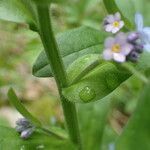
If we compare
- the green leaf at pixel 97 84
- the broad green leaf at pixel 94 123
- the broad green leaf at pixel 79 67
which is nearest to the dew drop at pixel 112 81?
the green leaf at pixel 97 84

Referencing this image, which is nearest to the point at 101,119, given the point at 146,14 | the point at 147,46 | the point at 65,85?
the point at 65,85

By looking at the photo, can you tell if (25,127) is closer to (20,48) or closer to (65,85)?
(65,85)

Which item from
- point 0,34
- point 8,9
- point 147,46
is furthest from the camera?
point 0,34

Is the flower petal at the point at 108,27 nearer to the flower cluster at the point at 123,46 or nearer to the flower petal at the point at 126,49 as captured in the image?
the flower cluster at the point at 123,46

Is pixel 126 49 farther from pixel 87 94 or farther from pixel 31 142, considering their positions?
pixel 31 142

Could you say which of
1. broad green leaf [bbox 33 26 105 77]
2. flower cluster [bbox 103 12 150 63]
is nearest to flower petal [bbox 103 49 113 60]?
flower cluster [bbox 103 12 150 63]

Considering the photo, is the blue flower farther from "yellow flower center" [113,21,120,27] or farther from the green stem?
the green stem
